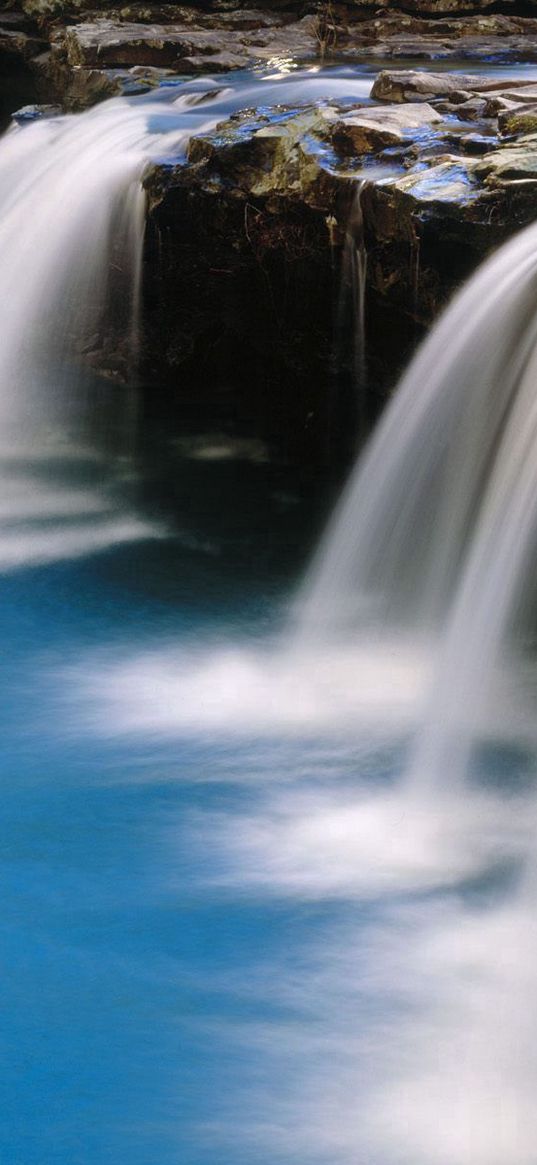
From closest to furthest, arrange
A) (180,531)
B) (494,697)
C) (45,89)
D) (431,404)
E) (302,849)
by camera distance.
Answer: (302,849) < (494,697) < (431,404) < (180,531) < (45,89)

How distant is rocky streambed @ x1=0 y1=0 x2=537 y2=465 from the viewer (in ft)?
18.3

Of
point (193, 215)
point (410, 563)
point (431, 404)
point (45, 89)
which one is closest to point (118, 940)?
point (410, 563)

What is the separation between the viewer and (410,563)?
217 inches

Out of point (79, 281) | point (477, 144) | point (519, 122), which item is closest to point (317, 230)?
point (477, 144)

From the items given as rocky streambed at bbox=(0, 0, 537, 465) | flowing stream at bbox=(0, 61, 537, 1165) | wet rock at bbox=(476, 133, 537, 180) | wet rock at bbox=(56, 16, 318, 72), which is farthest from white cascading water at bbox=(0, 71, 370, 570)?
wet rock at bbox=(476, 133, 537, 180)

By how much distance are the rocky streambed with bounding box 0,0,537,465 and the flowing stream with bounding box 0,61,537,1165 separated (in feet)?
0.66

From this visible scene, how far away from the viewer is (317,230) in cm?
621

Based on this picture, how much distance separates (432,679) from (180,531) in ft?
6.37

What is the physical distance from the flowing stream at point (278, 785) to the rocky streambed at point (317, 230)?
202 mm

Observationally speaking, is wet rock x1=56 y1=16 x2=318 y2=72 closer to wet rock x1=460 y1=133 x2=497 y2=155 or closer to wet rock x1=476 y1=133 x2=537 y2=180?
wet rock x1=460 y1=133 x2=497 y2=155

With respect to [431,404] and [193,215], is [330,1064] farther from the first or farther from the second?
[193,215]

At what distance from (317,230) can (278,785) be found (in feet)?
10.2

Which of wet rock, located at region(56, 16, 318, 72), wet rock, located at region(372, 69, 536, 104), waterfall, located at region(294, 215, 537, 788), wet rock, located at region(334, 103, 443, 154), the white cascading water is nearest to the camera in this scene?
waterfall, located at region(294, 215, 537, 788)

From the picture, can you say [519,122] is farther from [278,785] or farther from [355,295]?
[278,785]
